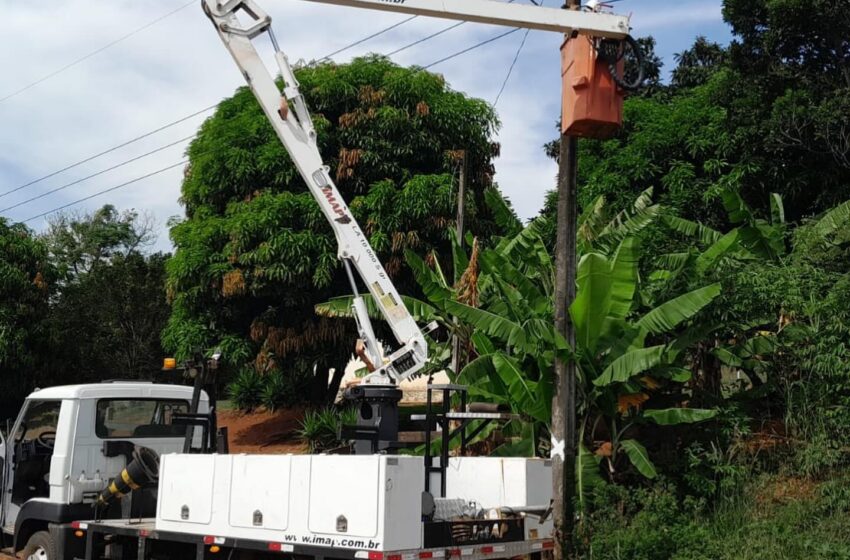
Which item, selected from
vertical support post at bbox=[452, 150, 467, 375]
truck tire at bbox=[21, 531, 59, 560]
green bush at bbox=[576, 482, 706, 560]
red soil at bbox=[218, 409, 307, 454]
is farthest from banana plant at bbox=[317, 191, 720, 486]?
red soil at bbox=[218, 409, 307, 454]

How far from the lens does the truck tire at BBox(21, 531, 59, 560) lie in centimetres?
984

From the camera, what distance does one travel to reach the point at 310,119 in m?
11.3

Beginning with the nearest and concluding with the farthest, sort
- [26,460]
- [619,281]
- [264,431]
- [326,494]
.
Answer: [326,494] < [26,460] < [619,281] < [264,431]

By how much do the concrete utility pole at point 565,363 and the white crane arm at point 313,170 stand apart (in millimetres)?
2006

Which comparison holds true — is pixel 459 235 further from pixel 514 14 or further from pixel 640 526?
pixel 640 526

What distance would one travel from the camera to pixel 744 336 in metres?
13.7

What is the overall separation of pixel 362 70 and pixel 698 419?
45.7 ft

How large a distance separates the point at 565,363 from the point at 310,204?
10954 millimetres

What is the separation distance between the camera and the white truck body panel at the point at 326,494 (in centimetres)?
705

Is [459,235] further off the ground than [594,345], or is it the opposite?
[459,235]

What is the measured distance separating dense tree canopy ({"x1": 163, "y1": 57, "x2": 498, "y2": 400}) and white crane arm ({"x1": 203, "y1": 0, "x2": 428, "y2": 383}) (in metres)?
9.48

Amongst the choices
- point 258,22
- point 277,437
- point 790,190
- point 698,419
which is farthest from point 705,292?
point 277,437

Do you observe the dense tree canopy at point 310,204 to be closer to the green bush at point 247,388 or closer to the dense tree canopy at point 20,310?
the green bush at point 247,388

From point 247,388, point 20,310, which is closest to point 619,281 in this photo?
point 247,388
